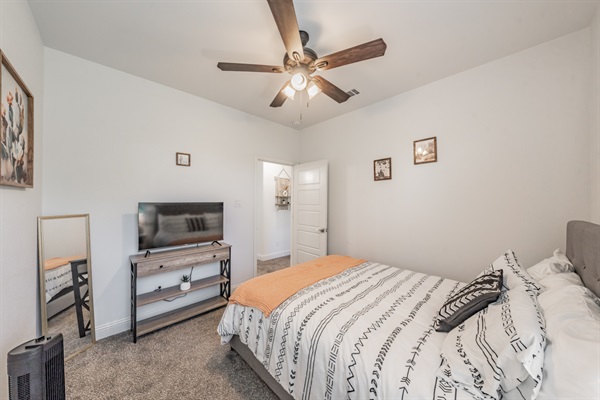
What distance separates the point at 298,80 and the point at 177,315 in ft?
9.19

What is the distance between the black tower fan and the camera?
936mm

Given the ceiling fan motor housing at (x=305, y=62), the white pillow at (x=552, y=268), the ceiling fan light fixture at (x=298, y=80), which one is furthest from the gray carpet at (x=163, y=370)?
the ceiling fan motor housing at (x=305, y=62)

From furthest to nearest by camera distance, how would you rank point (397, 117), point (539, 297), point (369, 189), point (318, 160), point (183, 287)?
point (318, 160), point (369, 189), point (397, 117), point (183, 287), point (539, 297)

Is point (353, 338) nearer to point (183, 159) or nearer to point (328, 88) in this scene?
point (328, 88)

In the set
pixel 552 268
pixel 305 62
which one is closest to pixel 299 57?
pixel 305 62

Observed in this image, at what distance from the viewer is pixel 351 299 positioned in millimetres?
1612

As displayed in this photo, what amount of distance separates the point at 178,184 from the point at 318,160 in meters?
2.21

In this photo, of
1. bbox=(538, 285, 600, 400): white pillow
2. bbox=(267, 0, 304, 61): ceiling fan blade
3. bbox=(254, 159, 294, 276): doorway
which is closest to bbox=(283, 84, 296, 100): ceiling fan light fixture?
bbox=(267, 0, 304, 61): ceiling fan blade

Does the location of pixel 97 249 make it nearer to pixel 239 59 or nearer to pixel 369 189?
pixel 239 59

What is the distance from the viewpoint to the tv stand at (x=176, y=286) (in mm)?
2195

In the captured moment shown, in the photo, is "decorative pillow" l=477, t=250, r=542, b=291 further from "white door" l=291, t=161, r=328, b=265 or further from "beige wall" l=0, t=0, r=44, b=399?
"beige wall" l=0, t=0, r=44, b=399

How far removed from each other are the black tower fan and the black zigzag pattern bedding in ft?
3.21

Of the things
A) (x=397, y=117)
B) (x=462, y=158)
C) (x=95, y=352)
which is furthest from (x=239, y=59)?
(x=95, y=352)

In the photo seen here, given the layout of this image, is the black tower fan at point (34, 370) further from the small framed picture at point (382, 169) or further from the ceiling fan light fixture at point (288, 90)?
the small framed picture at point (382, 169)
